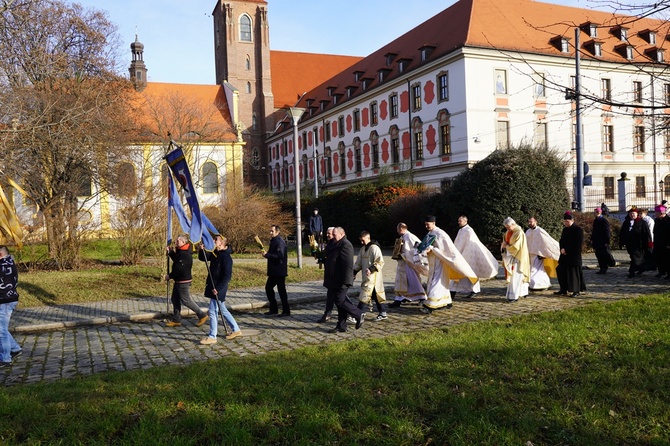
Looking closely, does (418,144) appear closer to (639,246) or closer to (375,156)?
(375,156)

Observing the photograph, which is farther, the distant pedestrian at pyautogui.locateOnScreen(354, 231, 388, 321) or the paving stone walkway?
the distant pedestrian at pyautogui.locateOnScreen(354, 231, 388, 321)

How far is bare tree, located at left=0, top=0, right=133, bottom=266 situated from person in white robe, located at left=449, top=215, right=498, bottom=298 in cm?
955

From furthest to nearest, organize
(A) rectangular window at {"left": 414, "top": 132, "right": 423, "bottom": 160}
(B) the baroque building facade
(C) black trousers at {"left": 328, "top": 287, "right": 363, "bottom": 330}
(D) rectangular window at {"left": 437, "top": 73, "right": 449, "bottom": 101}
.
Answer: (A) rectangular window at {"left": 414, "top": 132, "right": 423, "bottom": 160} < (D) rectangular window at {"left": 437, "top": 73, "right": 449, "bottom": 101} < (B) the baroque building facade < (C) black trousers at {"left": 328, "top": 287, "right": 363, "bottom": 330}

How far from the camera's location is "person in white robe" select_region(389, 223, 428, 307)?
429 inches

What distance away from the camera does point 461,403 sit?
5137 millimetres

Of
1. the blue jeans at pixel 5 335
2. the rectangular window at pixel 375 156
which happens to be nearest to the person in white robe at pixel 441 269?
the blue jeans at pixel 5 335

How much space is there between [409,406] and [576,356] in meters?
2.53

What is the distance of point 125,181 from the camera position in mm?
23750

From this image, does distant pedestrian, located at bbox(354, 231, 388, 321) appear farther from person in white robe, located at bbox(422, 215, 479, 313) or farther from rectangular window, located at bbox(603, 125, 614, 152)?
rectangular window, located at bbox(603, 125, 614, 152)

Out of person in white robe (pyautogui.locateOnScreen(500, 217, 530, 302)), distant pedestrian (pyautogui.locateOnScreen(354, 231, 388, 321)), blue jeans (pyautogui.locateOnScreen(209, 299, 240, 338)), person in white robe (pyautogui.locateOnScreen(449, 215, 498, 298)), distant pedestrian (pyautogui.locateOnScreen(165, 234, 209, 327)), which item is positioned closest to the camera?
blue jeans (pyautogui.locateOnScreen(209, 299, 240, 338))

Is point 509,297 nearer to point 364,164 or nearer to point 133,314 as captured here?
point 133,314

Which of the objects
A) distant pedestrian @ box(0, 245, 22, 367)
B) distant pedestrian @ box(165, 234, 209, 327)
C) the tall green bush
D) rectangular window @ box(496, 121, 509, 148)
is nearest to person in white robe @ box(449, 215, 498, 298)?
distant pedestrian @ box(165, 234, 209, 327)

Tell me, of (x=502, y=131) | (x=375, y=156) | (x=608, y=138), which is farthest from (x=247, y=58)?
(x=608, y=138)

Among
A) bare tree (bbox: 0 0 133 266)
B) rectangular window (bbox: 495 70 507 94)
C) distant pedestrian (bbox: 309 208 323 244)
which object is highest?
rectangular window (bbox: 495 70 507 94)
